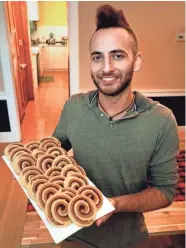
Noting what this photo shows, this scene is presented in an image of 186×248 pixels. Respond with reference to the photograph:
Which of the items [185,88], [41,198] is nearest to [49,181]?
[41,198]

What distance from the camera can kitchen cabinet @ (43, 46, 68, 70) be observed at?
6.64m

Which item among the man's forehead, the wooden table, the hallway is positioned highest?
the man's forehead

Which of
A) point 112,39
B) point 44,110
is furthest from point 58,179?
point 44,110

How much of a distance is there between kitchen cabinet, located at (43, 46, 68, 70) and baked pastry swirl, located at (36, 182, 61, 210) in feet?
20.6

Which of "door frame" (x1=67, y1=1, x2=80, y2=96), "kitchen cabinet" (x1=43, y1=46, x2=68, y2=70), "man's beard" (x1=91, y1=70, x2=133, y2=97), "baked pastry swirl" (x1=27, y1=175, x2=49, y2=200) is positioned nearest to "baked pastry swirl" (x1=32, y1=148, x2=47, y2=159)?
"baked pastry swirl" (x1=27, y1=175, x2=49, y2=200)

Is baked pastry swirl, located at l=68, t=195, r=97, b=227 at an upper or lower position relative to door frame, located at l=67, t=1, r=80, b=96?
lower

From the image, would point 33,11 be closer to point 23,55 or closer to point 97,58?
point 23,55

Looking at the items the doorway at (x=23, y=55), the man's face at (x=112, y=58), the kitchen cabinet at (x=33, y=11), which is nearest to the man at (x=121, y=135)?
the man's face at (x=112, y=58)

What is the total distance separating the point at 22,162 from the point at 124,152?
1.32ft

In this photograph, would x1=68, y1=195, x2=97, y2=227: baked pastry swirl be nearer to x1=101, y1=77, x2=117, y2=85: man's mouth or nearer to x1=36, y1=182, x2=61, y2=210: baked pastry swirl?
x1=36, y1=182, x2=61, y2=210: baked pastry swirl

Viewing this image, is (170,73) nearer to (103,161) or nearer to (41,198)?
(103,161)

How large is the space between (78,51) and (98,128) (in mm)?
1810

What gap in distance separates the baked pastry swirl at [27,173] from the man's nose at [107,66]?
1.50ft

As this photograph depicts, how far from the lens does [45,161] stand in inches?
36.6
